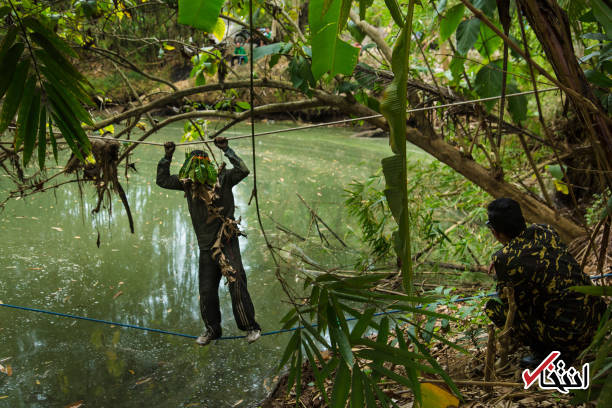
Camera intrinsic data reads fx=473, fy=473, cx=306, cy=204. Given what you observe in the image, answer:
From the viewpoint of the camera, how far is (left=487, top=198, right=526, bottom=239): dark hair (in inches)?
74.9

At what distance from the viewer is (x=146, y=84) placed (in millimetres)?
11539

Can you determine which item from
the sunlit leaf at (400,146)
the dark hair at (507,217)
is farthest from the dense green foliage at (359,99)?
the dark hair at (507,217)

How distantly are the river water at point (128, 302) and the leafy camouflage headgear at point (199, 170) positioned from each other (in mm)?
890

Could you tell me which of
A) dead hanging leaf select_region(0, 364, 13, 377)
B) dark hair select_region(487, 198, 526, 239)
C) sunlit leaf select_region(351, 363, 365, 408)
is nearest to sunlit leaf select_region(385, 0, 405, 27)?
sunlit leaf select_region(351, 363, 365, 408)

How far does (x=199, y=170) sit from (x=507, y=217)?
1.56 metres

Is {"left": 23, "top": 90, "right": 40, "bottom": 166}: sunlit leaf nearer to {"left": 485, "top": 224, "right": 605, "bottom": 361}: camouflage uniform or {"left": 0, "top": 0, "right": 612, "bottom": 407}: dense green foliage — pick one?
{"left": 0, "top": 0, "right": 612, "bottom": 407}: dense green foliage

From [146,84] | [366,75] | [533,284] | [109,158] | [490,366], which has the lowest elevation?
[490,366]

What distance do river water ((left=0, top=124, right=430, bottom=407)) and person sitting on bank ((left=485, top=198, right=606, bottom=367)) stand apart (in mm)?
1590

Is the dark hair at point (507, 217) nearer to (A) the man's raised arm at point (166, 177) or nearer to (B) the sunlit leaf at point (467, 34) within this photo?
(B) the sunlit leaf at point (467, 34)

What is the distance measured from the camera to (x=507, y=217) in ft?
6.26

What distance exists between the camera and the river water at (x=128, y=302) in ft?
9.26

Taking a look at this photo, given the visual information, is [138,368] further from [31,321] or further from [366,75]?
[366,75]

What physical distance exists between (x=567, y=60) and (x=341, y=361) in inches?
31.0

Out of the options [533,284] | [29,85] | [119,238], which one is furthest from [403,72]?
[119,238]
